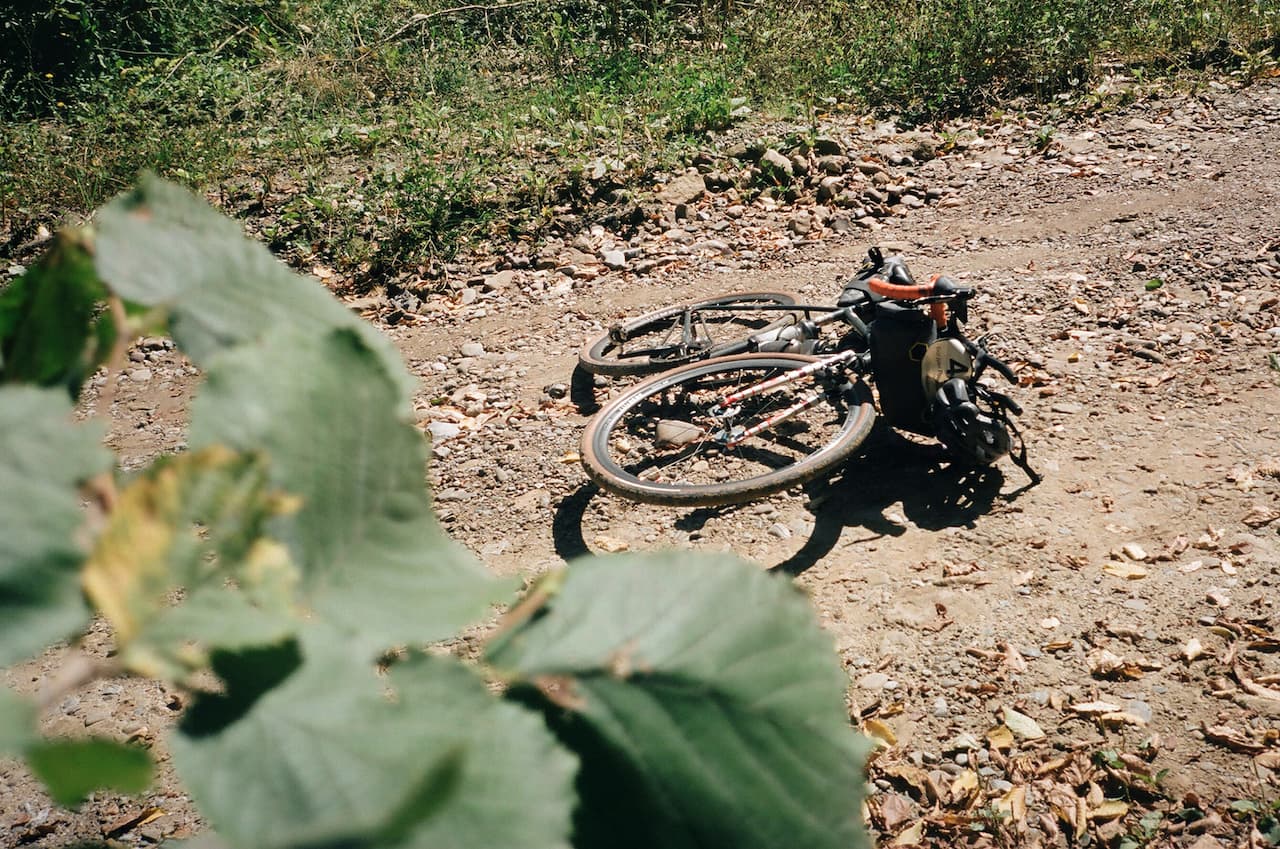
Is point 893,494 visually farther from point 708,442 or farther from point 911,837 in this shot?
point 911,837

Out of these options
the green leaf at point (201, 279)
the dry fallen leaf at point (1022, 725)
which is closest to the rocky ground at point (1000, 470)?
the dry fallen leaf at point (1022, 725)

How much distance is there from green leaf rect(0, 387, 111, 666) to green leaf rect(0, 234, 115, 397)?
0.15ft

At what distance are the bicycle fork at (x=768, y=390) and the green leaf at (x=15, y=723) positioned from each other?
3.99 metres

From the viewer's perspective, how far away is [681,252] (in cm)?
630

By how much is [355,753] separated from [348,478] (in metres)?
0.11

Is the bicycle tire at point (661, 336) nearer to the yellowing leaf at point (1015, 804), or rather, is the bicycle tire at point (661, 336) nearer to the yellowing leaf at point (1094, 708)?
the yellowing leaf at point (1094, 708)

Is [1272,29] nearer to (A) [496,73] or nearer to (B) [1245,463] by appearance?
(B) [1245,463]

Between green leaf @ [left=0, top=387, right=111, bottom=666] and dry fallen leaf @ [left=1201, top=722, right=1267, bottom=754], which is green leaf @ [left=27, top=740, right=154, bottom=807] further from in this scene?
dry fallen leaf @ [left=1201, top=722, right=1267, bottom=754]

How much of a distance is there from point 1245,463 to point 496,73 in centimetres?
663

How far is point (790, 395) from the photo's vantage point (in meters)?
4.84

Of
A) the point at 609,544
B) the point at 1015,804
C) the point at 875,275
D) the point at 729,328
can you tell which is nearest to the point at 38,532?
the point at 1015,804

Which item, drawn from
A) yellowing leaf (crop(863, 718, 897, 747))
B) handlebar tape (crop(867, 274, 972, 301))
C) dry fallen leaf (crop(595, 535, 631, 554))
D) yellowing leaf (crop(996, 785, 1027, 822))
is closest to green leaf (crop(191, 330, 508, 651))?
yellowing leaf (crop(996, 785, 1027, 822))

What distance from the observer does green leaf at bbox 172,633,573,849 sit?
0.93 ft

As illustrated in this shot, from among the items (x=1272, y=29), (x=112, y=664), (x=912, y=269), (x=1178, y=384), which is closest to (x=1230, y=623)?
(x=1178, y=384)
